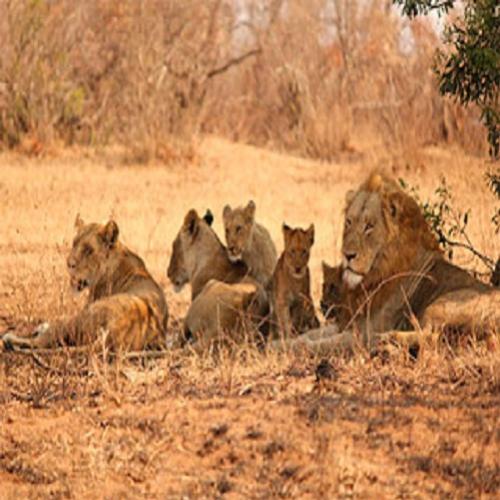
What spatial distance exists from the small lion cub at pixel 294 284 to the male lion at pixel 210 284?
0.18 metres

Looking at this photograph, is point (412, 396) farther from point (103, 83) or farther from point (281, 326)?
point (103, 83)

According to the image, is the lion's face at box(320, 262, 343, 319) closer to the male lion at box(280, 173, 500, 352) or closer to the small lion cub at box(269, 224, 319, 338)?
the small lion cub at box(269, 224, 319, 338)

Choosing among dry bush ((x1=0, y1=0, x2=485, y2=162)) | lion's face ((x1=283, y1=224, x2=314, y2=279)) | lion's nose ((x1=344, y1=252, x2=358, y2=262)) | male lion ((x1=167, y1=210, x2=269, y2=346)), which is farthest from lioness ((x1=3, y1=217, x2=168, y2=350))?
dry bush ((x1=0, y1=0, x2=485, y2=162))

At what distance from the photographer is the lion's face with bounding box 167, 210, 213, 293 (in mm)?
9484

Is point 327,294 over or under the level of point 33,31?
under

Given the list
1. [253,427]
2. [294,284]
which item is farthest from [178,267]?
[253,427]

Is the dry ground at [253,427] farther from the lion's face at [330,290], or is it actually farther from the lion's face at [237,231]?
the lion's face at [330,290]

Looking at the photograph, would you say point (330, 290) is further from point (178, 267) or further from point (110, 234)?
point (110, 234)

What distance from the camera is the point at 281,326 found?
8.35m

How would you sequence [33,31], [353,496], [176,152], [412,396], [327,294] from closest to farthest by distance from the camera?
1. [353,496]
2. [412,396]
3. [327,294]
4. [176,152]
5. [33,31]

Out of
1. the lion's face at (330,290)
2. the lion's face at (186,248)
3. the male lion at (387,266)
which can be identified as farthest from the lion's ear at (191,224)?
the male lion at (387,266)

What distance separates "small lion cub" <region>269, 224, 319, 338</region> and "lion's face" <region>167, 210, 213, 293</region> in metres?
0.99

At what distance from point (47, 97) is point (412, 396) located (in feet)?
57.2

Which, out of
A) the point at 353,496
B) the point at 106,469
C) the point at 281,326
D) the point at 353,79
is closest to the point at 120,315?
the point at 281,326
